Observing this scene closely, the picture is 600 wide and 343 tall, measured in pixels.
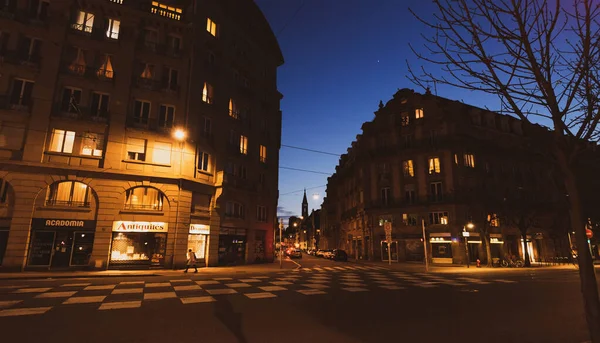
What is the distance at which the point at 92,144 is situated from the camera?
23.1m

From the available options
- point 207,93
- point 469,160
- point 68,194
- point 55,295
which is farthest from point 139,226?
point 469,160

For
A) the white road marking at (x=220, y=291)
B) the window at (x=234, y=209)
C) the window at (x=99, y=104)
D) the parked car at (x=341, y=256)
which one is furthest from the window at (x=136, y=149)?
the parked car at (x=341, y=256)

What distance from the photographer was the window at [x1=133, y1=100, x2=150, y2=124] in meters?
24.9

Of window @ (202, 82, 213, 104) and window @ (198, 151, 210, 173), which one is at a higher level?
window @ (202, 82, 213, 104)

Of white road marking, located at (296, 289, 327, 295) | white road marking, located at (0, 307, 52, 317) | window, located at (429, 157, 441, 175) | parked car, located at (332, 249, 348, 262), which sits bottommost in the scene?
parked car, located at (332, 249, 348, 262)

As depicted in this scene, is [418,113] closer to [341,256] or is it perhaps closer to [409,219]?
[409,219]

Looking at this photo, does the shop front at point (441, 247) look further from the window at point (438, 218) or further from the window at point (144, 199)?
the window at point (144, 199)

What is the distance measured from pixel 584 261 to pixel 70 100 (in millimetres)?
28774

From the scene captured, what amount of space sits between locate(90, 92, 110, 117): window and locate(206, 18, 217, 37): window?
37.7 ft

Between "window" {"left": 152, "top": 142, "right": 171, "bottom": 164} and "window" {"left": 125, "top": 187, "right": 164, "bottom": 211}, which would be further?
"window" {"left": 152, "top": 142, "right": 171, "bottom": 164}

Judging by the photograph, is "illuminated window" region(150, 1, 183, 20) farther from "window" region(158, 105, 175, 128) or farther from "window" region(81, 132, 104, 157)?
"window" region(81, 132, 104, 157)

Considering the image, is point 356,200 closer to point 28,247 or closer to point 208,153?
point 208,153

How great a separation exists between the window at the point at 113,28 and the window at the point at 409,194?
35.8 m

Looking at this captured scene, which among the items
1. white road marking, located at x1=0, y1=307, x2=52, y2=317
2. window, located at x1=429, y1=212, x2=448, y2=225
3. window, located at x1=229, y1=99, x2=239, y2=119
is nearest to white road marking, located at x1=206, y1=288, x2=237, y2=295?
A: white road marking, located at x1=0, y1=307, x2=52, y2=317
